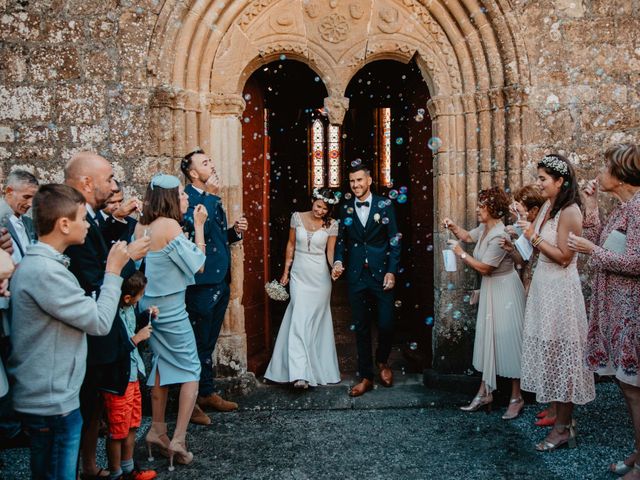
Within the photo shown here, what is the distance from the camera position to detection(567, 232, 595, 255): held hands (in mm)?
3524

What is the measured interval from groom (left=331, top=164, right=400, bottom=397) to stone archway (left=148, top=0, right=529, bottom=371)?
536 millimetres

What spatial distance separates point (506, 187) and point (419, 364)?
2211 mm

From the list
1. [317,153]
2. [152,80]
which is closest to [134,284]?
[152,80]

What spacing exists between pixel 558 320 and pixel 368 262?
6.35 feet

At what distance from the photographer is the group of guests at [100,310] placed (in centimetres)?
254

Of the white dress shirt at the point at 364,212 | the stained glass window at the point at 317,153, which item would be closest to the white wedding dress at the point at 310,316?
the white dress shirt at the point at 364,212

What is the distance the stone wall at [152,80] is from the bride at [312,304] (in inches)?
58.8

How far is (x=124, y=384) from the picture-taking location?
3.20m

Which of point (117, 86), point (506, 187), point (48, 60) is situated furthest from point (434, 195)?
point (48, 60)

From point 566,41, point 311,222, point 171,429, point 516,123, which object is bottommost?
point 171,429

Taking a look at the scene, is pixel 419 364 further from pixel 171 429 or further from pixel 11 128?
pixel 11 128

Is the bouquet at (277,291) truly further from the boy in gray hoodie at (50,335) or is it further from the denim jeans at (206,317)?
the boy in gray hoodie at (50,335)

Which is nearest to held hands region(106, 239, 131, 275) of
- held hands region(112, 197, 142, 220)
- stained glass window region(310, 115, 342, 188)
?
held hands region(112, 197, 142, 220)

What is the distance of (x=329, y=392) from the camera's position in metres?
5.39
